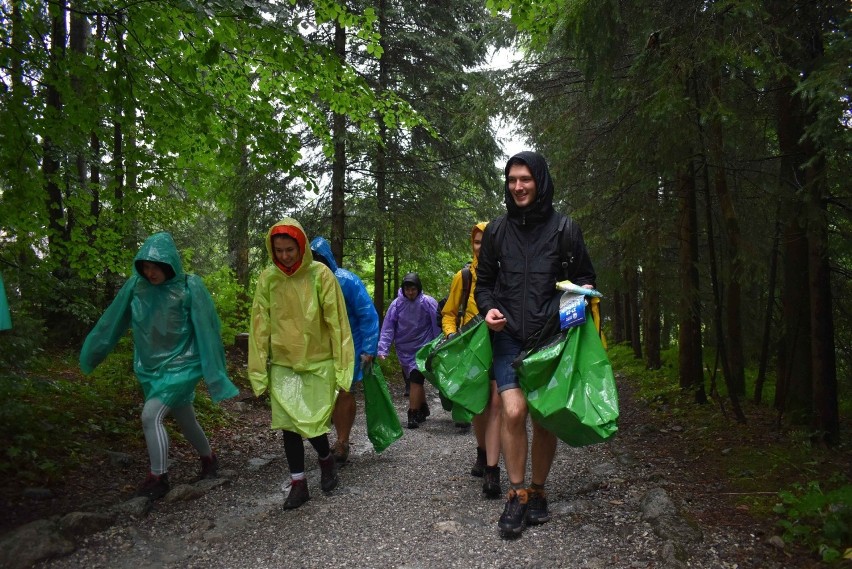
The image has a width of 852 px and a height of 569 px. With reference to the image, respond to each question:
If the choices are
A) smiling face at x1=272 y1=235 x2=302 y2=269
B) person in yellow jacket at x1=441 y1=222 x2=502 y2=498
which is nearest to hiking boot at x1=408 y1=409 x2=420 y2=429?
person in yellow jacket at x1=441 y1=222 x2=502 y2=498

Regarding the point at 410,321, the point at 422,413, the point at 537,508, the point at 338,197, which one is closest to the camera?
the point at 537,508

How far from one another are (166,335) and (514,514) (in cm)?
312

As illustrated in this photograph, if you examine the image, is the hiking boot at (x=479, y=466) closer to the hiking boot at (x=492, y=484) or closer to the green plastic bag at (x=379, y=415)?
the hiking boot at (x=492, y=484)

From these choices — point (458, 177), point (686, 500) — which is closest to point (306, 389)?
point (686, 500)

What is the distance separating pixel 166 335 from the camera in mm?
5027

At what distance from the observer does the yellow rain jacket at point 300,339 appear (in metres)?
4.84

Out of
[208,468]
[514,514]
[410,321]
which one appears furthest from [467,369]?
[410,321]

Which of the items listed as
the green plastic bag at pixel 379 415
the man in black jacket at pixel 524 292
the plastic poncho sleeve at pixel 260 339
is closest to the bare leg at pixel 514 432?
the man in black jacket at pixel 524 292

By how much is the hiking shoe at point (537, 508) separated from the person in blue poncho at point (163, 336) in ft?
8.33

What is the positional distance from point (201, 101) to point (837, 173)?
5.64 metres

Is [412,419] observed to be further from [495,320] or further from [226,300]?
[226,300]

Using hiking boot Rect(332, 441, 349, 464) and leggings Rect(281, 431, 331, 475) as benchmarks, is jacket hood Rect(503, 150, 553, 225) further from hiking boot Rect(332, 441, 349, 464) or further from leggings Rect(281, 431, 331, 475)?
hiking boot Rect(332, 441, 349, 464)

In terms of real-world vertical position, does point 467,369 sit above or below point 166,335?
below

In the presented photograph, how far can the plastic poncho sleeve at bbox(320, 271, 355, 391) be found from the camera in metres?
4.98
